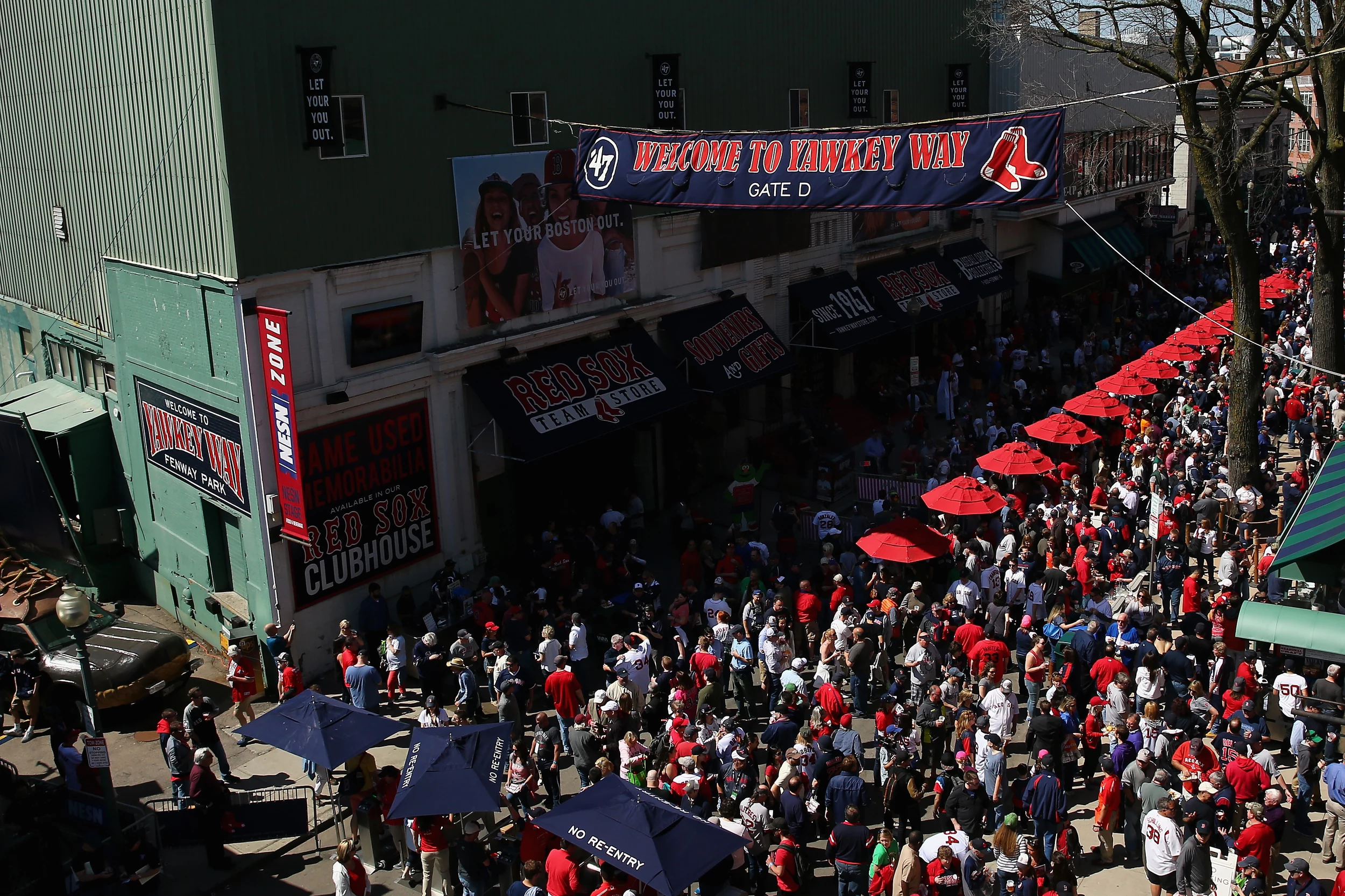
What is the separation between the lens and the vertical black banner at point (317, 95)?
1661cm

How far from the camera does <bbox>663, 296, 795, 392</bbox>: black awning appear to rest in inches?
936

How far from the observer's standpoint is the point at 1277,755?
1409 centimetres

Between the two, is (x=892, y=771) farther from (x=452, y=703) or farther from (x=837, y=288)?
(x=837, y=288)

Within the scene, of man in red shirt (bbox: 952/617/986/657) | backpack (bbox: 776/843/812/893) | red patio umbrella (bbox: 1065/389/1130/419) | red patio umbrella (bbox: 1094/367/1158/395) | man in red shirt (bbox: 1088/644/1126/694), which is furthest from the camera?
red patio umbrella (bbox: 1094/367/1158/395)

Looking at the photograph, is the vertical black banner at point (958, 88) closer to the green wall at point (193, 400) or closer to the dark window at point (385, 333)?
the dark window at point (385, 333)

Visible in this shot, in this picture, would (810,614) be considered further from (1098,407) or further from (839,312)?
(839,312)

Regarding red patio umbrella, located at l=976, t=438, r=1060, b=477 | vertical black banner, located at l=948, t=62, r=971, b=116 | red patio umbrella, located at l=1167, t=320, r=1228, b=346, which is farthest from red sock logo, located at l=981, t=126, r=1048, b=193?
vertical black banner, located at l=948, t=62, r=971, b=116

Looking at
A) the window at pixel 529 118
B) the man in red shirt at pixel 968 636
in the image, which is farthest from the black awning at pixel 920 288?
the man in red shirt at pixel 968 636

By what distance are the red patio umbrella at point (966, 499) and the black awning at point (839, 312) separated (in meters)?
8.76

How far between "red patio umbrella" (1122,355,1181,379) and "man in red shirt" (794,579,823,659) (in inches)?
461

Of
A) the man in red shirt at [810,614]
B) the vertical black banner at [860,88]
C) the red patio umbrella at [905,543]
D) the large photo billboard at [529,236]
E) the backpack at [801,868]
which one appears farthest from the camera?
the vertical black banner at [860,88]

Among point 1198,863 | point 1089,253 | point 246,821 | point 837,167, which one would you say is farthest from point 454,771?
point 1089,253

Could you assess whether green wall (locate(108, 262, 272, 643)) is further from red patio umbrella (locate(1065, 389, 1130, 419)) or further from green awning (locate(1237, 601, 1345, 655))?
red patio umbrella (locate(1065, 389, 1130, 419))

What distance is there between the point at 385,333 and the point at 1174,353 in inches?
716
